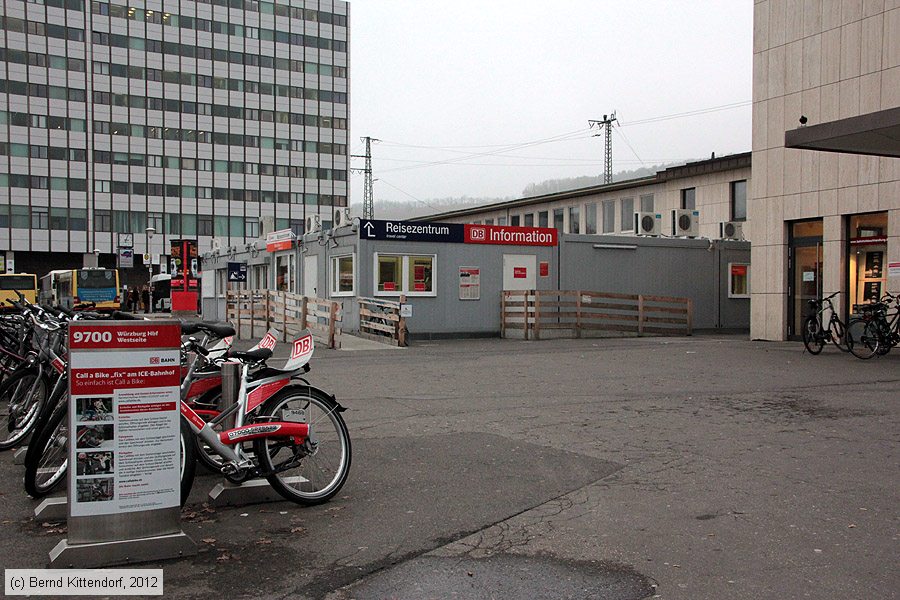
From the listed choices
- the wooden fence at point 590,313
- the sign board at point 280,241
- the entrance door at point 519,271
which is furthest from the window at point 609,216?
the sign board at point 280,241

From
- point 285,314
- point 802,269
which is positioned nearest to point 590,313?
point 802,269

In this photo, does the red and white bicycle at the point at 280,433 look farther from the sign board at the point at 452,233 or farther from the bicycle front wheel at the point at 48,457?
the sign board at the point at 452,233

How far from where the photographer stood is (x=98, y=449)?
4.45 meters

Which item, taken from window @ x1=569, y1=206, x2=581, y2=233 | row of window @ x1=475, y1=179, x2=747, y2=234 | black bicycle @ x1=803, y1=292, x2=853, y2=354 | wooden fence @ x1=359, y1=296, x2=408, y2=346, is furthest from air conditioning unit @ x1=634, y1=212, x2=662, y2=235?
window @ x1=569, y1=206, x2=581, y2=233

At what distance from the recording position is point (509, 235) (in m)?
25.0

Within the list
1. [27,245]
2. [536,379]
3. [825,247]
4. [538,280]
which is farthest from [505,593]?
[27,245]

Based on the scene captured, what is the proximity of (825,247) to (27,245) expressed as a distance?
2772 inches

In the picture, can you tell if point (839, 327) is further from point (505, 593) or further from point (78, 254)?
point (78, 254)

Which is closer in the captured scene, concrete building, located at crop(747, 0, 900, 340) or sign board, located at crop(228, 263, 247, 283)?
concrete building, located at crop(747, 0, 900, 340)

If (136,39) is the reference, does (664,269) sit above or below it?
below

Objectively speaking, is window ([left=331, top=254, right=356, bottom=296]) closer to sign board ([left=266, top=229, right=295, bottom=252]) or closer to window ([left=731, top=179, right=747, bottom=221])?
sign board ([left=266, top=229, right=295, bottom=252])

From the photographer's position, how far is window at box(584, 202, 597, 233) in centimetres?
4306

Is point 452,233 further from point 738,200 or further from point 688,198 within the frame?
point 688,198

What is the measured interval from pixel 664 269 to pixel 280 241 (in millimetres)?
13079
